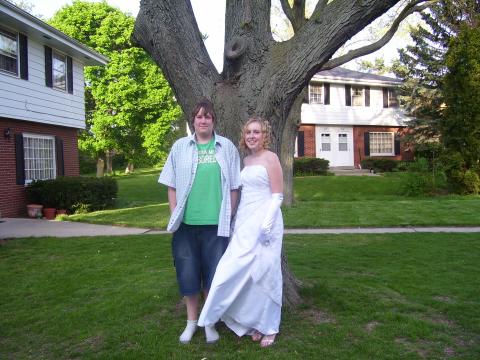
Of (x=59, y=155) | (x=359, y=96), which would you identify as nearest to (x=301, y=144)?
(x=359, y=96)

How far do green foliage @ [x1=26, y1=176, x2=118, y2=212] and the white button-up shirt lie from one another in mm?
10352

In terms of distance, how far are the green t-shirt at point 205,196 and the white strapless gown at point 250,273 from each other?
21 cm

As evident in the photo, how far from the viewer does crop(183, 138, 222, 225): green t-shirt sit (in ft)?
12.6

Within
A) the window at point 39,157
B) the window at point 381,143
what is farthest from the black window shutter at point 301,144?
the window at point 39,157

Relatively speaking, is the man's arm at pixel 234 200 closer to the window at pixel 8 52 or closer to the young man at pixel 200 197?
the young man at pixel 200 197

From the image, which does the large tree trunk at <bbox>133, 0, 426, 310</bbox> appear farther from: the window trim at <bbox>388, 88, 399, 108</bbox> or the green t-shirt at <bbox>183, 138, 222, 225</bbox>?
the window trim at <bbox>388, 88, 399, 108</bbox>

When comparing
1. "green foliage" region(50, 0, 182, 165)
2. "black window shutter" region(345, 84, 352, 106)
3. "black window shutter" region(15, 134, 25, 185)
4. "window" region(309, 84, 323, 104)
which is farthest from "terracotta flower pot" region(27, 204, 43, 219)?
"black window shutter" region(345, 84, 352, 106)

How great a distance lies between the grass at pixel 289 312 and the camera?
3818 millimetres

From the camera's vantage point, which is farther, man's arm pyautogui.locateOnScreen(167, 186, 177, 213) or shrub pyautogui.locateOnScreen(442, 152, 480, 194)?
shrub pyautogui.locateOnScreen(442, 152, 480, 194)

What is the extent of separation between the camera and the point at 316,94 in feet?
91.2

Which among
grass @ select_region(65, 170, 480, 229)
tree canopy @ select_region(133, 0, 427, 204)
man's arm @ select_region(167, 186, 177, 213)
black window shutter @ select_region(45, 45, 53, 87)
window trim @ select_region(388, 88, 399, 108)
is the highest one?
window trim @ select_region(388, 88, 399, 108)

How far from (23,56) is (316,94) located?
1808 cm

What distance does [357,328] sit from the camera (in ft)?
13.6

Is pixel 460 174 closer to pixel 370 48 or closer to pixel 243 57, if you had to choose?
pixel 370 48
